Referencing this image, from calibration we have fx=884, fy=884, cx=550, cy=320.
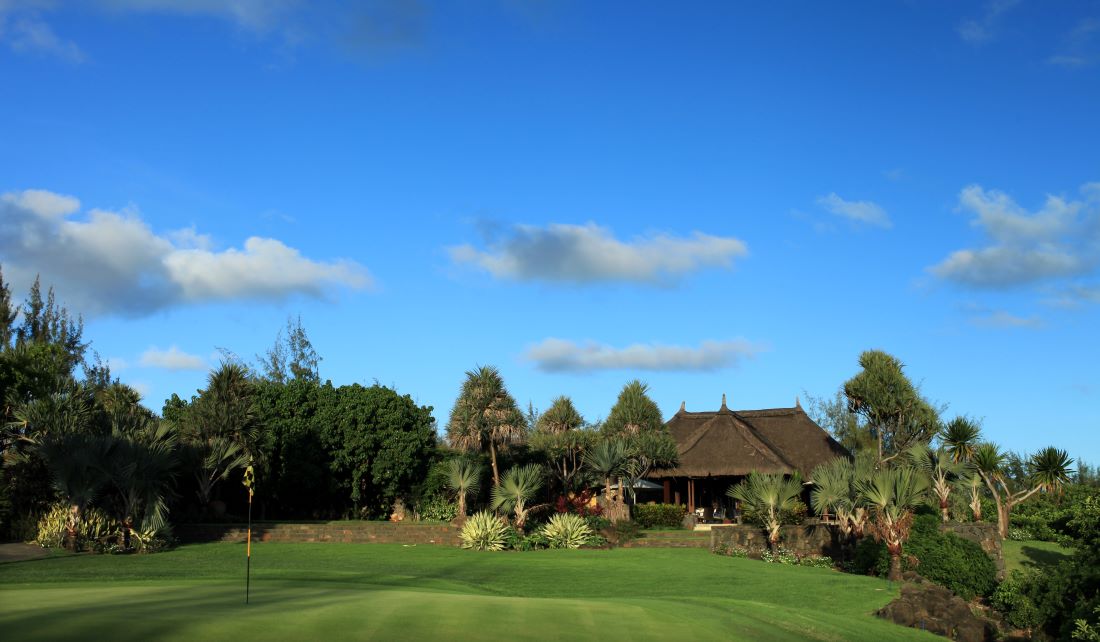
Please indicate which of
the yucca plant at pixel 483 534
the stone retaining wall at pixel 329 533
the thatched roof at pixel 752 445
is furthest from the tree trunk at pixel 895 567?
the thatched roof at pixel 752 445

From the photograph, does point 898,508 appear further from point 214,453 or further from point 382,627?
point 214,453

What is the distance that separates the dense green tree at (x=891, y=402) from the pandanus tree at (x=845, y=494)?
11.1 m

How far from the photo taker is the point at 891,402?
40.3 metres

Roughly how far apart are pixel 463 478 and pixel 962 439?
63.6 ft

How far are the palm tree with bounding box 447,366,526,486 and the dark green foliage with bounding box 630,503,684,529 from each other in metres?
6.13

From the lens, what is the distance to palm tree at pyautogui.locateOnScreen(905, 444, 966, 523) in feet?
102

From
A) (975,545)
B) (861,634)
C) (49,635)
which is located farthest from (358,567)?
(975,545)

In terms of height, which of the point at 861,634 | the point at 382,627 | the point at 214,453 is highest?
the point at 214,453

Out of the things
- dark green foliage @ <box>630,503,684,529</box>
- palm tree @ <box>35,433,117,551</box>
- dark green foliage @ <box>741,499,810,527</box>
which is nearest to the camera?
palm tree @ <box>35,433,117,551</box>

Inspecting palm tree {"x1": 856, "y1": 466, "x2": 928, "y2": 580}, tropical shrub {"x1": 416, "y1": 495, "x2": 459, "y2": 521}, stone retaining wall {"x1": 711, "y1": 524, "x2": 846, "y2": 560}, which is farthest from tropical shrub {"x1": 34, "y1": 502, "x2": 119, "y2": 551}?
palm tree {"x1": 856, "y1": 466, "x2": 928, "y2": 580}

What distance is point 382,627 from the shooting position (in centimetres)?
1095

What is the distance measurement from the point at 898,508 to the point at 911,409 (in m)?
17.5

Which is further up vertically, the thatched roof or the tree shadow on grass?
the thatched roof

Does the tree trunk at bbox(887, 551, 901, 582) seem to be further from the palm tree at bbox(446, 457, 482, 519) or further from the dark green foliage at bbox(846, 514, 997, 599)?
the palm tree at bbox(446, 457, 482, 519)
